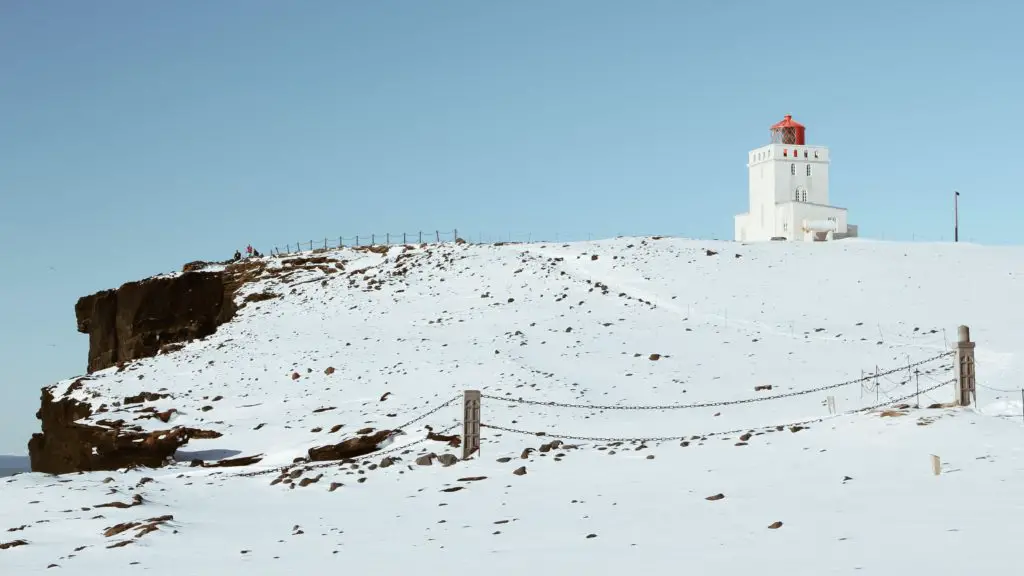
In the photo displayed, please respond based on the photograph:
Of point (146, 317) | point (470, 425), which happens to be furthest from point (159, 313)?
point (470, 425)

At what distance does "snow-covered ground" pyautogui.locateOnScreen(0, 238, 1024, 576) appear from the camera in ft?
40.6

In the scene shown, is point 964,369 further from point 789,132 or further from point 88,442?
point 789,132

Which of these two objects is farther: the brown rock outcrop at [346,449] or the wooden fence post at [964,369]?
the brown rock outcrop at [346,449]

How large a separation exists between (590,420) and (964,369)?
33.5 feet

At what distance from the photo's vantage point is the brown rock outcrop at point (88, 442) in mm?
28203

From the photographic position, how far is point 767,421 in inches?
985

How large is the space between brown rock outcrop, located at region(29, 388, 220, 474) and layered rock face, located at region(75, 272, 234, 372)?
Result: 11350 mm

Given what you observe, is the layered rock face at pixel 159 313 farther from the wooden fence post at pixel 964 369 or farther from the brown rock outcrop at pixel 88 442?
the wooden fence post at pixel 964 369

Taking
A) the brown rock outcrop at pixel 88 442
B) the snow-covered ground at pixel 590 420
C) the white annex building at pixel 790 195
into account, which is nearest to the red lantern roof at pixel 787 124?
the white annex building at pixel 790 195

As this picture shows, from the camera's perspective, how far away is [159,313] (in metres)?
55.3

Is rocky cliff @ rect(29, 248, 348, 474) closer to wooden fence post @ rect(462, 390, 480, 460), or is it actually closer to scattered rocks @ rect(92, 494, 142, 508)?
wooden fence post @ rect(462, 390, 480, 460)

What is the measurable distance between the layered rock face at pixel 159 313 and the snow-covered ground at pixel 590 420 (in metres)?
4.62

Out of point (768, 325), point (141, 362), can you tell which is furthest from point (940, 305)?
point (141, 362)

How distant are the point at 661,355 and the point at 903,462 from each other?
18.5 m
